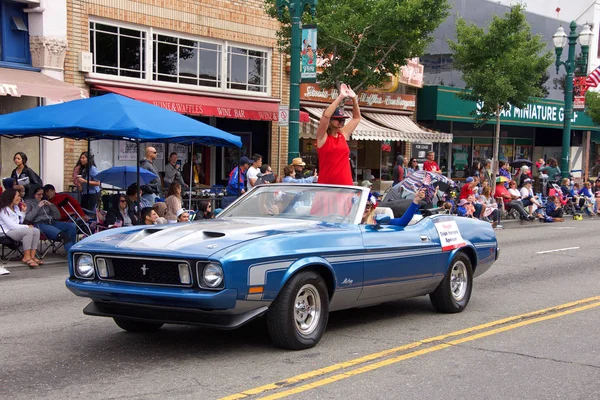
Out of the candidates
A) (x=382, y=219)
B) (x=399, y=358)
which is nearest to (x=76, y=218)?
(x=382, y=219)

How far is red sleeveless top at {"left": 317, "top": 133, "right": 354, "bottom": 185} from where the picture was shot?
8.44m

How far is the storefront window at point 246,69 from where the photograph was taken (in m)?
23.0

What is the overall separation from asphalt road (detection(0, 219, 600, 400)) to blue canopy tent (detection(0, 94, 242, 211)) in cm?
345

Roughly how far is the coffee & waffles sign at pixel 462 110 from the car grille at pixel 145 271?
22959 millimetres

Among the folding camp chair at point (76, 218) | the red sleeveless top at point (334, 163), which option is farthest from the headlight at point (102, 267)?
the folding camp chair at point (76, 218)

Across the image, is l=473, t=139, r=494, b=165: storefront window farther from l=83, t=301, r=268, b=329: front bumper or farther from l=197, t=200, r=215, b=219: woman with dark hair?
l=83, t=301, r=268, b=329: front bumper

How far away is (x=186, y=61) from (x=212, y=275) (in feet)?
54.7

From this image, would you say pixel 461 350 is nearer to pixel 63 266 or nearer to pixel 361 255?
pixel 361 255

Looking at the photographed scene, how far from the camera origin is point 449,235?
8.12m

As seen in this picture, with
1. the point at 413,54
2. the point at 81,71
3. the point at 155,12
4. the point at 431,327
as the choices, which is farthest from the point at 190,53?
the point at 431,327

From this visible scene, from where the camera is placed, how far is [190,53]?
71.5ft

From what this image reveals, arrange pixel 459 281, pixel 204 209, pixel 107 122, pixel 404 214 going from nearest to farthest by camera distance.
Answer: pixel 404 214 → pixel 459 281 → pixel 107 122 → pixel 204 209

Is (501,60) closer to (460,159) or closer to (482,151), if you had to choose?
(460,159)

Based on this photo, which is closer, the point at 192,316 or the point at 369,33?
the point at 192,316
